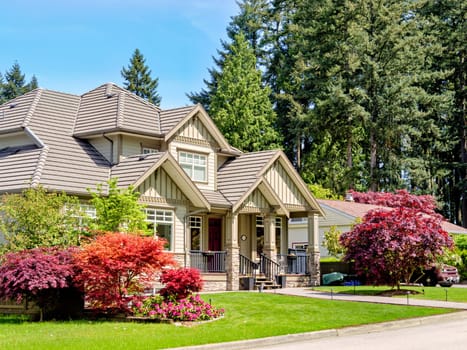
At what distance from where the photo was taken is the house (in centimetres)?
3025

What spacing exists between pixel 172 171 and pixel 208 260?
4709 millimetres

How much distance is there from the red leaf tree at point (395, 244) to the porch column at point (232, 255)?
17.2ft

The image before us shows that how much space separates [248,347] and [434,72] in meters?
50.8

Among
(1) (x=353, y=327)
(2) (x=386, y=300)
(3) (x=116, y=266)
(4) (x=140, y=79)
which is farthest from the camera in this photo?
(4) (x=140, y=79)

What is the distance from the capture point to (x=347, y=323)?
65.1 feet

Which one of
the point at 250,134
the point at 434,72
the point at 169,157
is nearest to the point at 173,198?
the point at 169,157

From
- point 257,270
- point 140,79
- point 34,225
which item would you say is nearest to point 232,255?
point 257,270

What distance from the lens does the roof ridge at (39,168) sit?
27.6 m

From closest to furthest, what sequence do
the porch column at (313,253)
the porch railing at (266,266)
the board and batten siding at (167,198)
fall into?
the board and batten siding at (167,198) < the porch railing at (266,266) < the porch column at (313,253)

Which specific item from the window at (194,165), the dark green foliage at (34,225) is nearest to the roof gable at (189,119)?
the window at (194,165)

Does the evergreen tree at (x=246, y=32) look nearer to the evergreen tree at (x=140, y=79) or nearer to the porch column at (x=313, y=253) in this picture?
the evergreen tree at (x=140, y=79)

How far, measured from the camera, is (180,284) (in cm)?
2144

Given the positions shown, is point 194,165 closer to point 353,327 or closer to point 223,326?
point 223,326

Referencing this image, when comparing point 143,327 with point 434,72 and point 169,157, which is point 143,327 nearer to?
point 169,157
